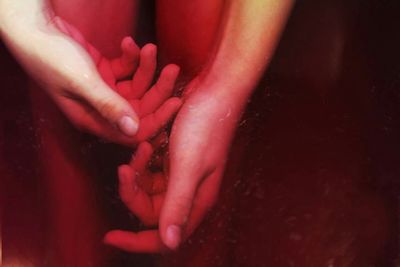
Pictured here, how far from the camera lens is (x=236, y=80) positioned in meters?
0.83

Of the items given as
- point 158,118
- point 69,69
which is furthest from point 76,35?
point 158,118

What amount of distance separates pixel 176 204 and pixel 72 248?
0.18 m

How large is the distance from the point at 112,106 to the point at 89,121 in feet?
0.16

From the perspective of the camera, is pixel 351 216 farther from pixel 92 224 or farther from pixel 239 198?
pixel 92 224

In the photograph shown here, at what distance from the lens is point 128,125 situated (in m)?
0.82

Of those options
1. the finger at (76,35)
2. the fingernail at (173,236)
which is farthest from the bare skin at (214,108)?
the finger at (76,35)

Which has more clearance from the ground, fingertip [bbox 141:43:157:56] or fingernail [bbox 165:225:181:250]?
fingertip [bbox 141:43:157:56]

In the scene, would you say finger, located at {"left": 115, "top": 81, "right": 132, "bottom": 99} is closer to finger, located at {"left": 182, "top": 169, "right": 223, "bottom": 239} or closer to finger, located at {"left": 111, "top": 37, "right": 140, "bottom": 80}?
finger, located at {"left": 111, "top": 37, "right": 140, "bottom": 80}

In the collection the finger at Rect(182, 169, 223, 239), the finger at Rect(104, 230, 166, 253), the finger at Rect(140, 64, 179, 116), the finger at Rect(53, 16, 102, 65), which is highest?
the finger at Rect(53, 16, 102, 65)

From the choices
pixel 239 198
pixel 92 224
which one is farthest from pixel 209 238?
pixel 92 224

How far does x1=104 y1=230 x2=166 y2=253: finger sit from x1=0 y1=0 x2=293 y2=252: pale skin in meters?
0.01

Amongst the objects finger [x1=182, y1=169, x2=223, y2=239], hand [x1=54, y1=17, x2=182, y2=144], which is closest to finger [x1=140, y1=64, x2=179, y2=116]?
hand [x1=54, y1=17, x2=182, y2=144]

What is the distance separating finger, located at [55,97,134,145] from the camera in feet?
2.73

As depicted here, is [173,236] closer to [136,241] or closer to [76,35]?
[136,241]
